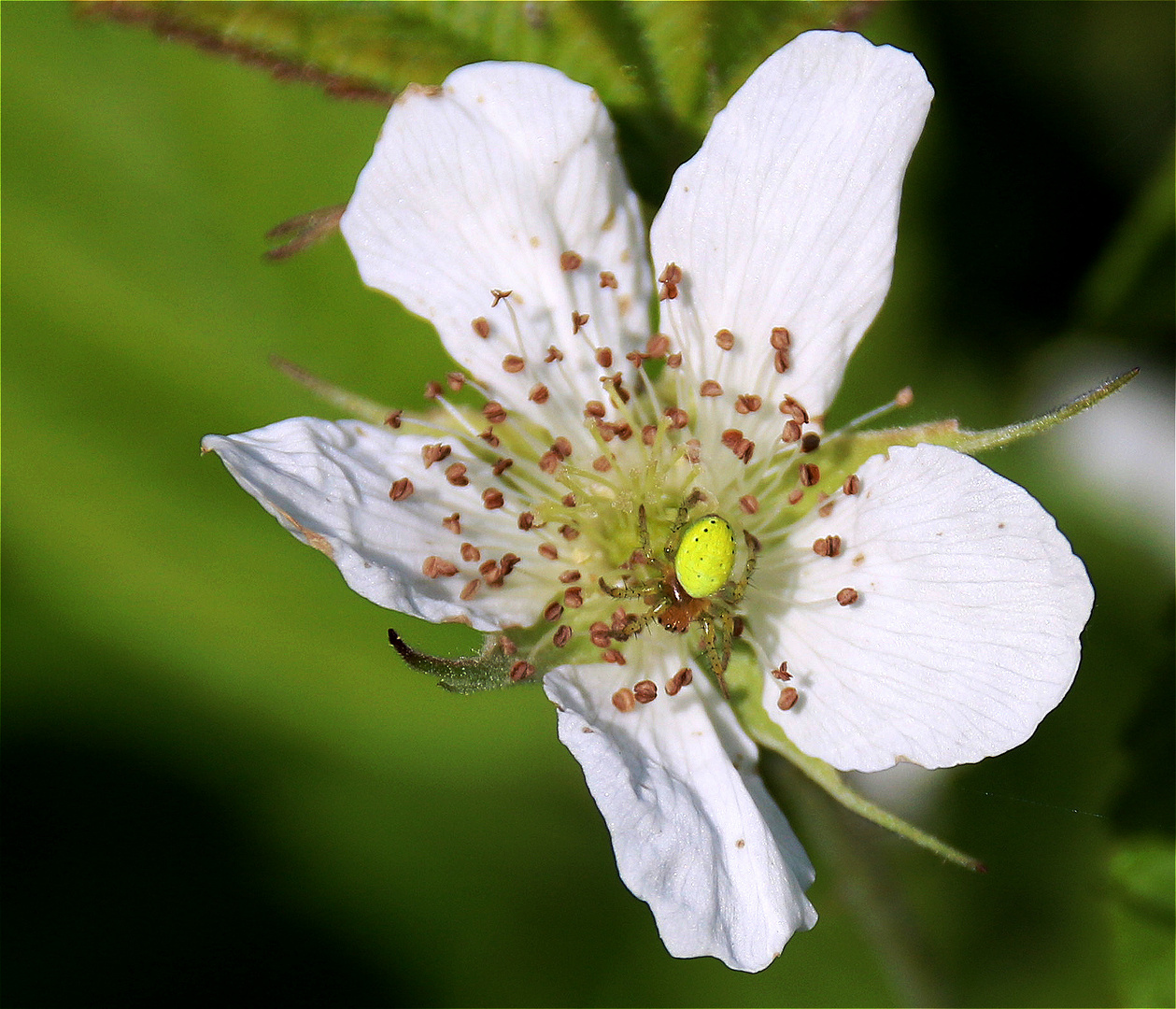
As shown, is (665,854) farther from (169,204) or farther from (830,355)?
(169,204)

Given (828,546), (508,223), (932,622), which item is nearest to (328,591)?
(508,223)

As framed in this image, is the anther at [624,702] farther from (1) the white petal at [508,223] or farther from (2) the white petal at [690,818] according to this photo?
(1) the white petal at [508,223]

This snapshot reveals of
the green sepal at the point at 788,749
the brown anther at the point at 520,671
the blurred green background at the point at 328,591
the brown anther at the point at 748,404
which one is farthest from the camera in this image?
the blurred green background at the point at 328,591

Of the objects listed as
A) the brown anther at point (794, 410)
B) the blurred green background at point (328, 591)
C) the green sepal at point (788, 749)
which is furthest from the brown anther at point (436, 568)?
the blurred green background at point (328, 591)

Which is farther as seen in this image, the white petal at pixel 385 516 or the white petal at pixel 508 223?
the white petal at pixel 508 223

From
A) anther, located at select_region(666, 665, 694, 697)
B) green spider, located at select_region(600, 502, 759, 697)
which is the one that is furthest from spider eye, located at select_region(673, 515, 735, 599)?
anther, located at select_region(666, 665, 694, 697)

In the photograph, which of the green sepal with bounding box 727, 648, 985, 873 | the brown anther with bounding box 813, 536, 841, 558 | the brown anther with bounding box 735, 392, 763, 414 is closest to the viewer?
the green sepal with bounding box 727, 648, 985, 873

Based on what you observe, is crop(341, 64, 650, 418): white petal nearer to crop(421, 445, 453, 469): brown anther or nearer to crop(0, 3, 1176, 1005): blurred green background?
crop(421, 445, 453, 469): brown anther

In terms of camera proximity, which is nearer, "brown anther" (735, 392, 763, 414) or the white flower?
the white flower

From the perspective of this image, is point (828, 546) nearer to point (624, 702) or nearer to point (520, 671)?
point (624, 702)
